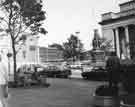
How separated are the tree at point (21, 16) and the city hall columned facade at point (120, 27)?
44.9m

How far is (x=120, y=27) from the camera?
65.2m

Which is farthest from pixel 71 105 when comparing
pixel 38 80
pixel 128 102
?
pixel 38 80

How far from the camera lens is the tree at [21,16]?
1784 centimetres

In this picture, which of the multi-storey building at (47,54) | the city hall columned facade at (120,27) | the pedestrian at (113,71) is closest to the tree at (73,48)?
the city hall columned facade at (120,27)

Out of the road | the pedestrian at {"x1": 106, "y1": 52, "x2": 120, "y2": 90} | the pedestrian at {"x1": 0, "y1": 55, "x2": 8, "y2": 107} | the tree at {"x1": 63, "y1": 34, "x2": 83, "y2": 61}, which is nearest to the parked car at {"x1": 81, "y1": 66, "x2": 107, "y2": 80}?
the road

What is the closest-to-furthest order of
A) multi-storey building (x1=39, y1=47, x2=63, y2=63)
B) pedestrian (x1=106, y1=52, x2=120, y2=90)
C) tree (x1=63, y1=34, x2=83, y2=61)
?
pedestrian (x1=106, y1=52, x2=120, y2=90), tree (x1=63, y1=34, x2=83, y2=61), multi-storey building (x1=39, y1=47, x2=63, y2=63)

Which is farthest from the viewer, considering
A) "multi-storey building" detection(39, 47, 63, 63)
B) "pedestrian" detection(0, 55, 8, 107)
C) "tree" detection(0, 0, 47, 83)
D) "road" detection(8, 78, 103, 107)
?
"multi-storey building" detection(39, 47, 63, 63)

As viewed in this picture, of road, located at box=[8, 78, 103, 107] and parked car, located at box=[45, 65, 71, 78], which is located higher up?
parked car, located at box=[45, 65, 71, 78]

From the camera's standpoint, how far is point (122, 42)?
221 ft

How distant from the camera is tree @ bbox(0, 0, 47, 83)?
17844 millimetres

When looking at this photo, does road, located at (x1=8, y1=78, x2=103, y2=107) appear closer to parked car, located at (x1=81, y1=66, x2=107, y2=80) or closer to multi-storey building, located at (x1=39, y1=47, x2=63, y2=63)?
parked car, located at (x1=81, y1=66, x2=107, y2=80)

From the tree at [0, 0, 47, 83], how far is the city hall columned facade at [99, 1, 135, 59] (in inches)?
1766

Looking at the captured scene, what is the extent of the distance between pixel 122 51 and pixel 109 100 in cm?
5870

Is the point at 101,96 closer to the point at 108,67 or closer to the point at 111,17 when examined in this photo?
the point at 108,67
